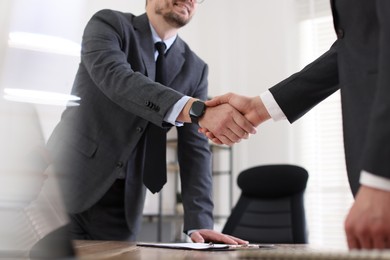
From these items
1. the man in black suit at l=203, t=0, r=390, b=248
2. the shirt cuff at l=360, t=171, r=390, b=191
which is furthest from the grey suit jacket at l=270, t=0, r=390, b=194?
the shirt cuff at l=360, t=171, r=390, b=191

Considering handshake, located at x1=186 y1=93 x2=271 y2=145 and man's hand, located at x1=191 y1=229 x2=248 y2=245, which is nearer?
man's hand, located at x1=191 y1=229 x2=248 y2=245

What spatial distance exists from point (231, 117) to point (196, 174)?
30cm

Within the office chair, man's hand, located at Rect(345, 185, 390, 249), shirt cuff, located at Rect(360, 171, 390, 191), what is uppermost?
shirt cuff, located at Rect(360, 171, 390, 191)

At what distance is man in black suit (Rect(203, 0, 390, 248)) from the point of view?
0.76 m

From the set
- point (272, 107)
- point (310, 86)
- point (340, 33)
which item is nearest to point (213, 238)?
point (272, 107)

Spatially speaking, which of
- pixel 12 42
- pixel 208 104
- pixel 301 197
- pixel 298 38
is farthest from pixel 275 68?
pixel 12 42

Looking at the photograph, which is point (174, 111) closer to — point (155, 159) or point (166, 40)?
point (155, 159)

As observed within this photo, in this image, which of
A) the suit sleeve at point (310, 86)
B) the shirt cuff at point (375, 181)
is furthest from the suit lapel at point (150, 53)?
the shirt cuff at point (375, 181)

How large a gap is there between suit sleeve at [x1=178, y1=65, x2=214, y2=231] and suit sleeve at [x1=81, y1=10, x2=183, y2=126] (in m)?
0.37

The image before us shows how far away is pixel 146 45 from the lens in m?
1.95

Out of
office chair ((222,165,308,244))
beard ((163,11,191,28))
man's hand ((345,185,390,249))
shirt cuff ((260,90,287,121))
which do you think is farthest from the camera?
office chair ((222,165,308,244))

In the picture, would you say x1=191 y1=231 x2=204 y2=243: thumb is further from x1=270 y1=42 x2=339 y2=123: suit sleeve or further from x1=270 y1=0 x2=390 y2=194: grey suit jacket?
x1=270 y1=0 x2=390 y2=194: grey suit jacket

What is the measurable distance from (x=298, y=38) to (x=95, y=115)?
2.86m

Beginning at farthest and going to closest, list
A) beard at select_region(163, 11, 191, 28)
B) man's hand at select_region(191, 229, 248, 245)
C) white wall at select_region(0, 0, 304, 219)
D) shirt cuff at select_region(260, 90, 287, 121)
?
white wall at select_region(0, 0, 304, 219) < beard at select_region(163, 11, 191, 28) < shirt cuff at select_region(260, 90, 287, 121) < man's hand at select_region(191, 229, 248, 245)
